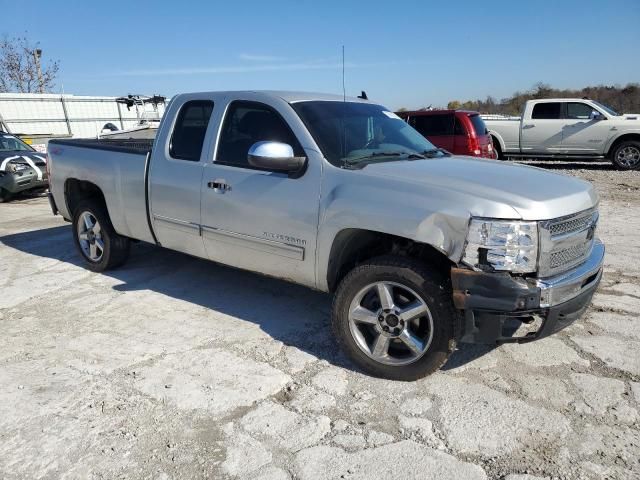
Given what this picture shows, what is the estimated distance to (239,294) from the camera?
4.99m

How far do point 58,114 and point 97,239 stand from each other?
720 inches

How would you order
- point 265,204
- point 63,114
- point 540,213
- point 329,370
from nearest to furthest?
point 540,213 < point 329,370 < point 265,204 < point 63,114

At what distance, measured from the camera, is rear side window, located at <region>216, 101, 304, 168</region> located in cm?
403

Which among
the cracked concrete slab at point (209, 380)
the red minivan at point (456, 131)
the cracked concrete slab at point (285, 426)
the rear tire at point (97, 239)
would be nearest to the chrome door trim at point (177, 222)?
the rear tire at point (97, 239)

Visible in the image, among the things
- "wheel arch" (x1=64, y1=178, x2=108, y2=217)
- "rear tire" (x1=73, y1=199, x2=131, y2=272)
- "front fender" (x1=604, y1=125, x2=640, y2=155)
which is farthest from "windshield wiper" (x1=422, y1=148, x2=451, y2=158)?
"front fender" (x1=604, y1=125, x2=640, y2=155)

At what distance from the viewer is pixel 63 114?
21406 millimetres

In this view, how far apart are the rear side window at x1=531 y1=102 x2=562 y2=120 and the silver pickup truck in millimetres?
11670

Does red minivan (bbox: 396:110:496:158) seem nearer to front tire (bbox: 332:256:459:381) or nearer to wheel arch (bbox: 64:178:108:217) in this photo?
wheel arch (bbox: 64:178:108:217)

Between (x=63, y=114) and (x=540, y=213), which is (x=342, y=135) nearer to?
(x=540, y=213)

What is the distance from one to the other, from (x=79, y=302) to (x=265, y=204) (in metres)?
2.22

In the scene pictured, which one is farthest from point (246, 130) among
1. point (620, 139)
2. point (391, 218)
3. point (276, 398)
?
point (620, 139)

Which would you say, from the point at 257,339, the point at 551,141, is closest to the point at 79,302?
the point at 257,339

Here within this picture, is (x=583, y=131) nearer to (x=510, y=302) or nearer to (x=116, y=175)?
(x=116, y=175)

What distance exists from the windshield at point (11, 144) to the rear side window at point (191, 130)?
28.3 ft
